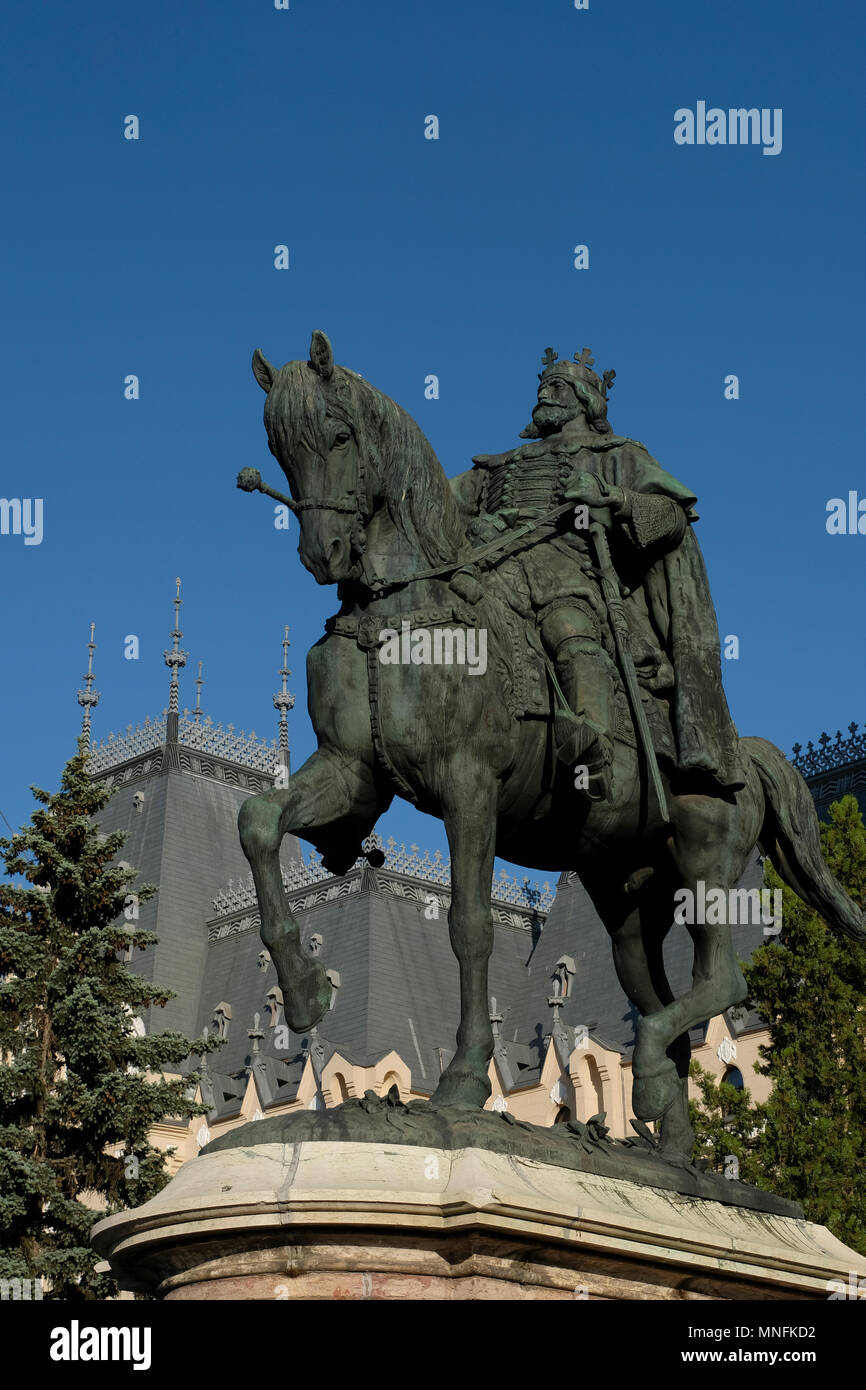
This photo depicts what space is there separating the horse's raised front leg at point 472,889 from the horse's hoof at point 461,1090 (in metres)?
0.07

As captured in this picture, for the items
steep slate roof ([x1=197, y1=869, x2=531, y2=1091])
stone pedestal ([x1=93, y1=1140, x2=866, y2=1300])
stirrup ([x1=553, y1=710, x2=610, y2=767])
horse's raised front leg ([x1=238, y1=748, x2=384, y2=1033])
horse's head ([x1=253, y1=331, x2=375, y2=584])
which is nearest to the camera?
stone pedestal ([x1=93, y1=1140, x2=866, y2=1300])

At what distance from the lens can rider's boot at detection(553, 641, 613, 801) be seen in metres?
11.4

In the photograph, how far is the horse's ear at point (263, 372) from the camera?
11.5 metres

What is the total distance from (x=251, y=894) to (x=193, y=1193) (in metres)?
68.3

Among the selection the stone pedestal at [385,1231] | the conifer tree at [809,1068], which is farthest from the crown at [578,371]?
the conifer tree at [809,1068]

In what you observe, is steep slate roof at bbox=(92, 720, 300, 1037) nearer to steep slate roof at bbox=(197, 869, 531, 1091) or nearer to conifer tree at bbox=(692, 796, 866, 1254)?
steep slate roof at bbox=(197, 869, 531, 1091)

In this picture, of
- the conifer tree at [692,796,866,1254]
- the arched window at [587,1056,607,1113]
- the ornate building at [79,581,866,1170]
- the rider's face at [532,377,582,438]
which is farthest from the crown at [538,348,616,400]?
the arched window at [587,1056,607,1113]

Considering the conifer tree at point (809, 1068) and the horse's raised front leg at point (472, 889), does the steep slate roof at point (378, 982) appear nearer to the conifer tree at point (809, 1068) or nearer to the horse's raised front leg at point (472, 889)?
the conifer tree at point (809, 1068)

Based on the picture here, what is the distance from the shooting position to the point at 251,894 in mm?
77812

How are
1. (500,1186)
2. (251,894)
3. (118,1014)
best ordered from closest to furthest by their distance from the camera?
1. (500,1186)
2. (118,1014)
3. (251,894)

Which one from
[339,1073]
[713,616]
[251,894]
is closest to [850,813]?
[713,616]

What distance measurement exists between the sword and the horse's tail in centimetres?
111

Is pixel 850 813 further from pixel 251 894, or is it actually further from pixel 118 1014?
pixel 251 894

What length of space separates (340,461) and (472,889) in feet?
7.95
